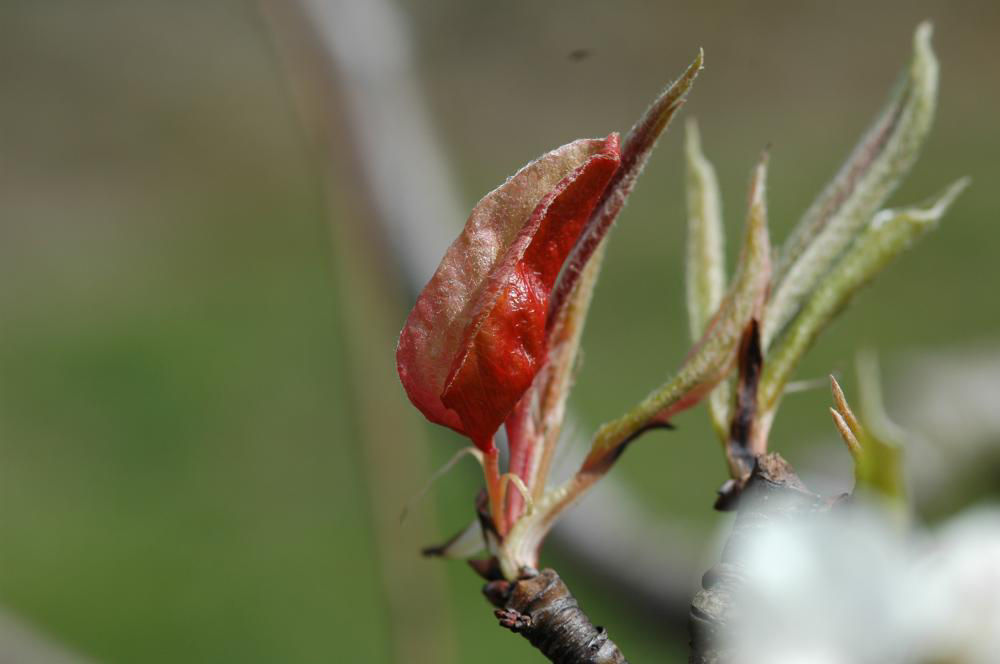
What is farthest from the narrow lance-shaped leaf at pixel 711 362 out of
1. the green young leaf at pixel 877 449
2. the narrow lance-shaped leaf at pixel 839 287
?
the green young leaf at pixel 877 449

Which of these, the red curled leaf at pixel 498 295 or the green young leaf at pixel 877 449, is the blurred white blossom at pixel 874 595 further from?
the red curled leaf at pixel 498 295

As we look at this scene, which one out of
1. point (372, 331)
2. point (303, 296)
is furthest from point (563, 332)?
point (303, 296)

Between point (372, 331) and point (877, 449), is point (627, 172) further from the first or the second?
point (372, 331)

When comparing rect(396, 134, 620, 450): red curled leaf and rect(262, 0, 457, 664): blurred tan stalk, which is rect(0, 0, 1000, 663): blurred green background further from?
rect(396, 134, 620, 450): red curled leaf

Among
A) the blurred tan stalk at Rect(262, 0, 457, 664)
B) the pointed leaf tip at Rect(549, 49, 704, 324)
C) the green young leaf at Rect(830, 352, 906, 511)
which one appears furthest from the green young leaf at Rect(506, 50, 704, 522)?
the blurred tan stalk at Rect(262, 0, 457, 664)

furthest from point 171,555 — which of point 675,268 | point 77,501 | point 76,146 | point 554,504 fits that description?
point 76,146
